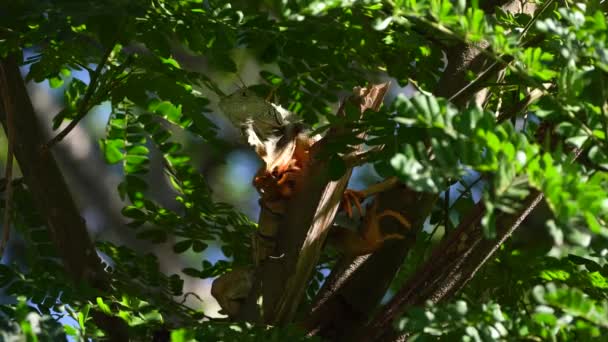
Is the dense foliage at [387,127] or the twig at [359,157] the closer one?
the dense foliage at [387,127]

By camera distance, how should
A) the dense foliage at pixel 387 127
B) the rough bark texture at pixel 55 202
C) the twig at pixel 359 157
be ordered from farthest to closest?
1. the rough bark texture at pixel 55 202
2. the twig at pixel 359 157
3. the dense foliage at pixel 387 127

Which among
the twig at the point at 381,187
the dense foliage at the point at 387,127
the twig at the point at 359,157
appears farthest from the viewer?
the twig at the point at 381,187

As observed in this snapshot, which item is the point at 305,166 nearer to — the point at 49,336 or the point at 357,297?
the point at 357,297

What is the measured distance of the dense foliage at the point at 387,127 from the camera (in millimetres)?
955

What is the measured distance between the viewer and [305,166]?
1515mm

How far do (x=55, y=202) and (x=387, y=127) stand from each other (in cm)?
60

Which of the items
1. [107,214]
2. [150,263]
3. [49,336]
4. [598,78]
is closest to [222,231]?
[150,263]

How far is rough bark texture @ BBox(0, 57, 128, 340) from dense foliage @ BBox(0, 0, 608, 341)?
0.05m

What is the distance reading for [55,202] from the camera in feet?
5.44

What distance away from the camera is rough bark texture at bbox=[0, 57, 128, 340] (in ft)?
5.45

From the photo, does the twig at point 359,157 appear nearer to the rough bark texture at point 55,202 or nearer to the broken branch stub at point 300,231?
the broken branch stub at point 300,231

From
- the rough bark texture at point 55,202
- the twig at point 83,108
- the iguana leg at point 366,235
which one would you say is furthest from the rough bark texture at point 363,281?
the twig at point 83,108

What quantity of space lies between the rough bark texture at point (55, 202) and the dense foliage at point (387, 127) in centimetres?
5

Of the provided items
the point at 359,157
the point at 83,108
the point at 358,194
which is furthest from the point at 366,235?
the point at 83,108
